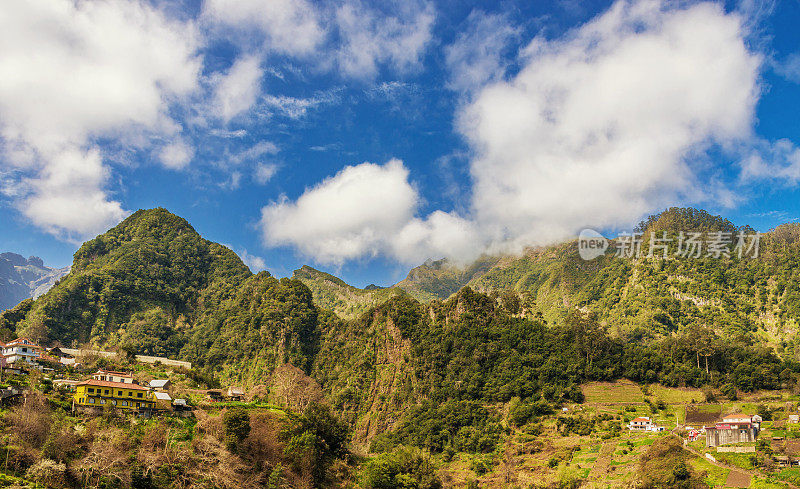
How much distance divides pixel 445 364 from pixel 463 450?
79.5ft

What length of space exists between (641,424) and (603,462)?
36.1ft

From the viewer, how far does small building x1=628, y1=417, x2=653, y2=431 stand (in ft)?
234

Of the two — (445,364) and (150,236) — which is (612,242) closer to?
(445,364)

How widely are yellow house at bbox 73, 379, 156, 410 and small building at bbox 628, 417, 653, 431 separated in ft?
181

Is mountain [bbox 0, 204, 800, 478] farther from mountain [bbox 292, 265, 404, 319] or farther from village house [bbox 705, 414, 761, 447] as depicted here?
village house [bbox 705, 414, 761, 447]

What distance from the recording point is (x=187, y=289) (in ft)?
445

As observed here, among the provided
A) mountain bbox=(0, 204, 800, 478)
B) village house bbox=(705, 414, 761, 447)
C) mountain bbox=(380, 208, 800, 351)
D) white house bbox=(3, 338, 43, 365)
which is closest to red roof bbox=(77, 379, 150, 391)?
white house bbox=(3, 338, 43, 365)

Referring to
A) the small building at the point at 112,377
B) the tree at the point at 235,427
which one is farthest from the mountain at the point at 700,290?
the small building at the point at 112,377

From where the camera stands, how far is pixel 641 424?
7162 centimetres

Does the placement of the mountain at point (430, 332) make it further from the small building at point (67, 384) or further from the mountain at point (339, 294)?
the small building at point (67, 384)

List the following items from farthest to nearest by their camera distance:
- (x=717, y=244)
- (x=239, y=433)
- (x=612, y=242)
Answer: (x=612, y=242) < (x=717, y=244) < (x=239, y=433)

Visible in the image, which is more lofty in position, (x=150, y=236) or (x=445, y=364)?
(x=150, y=236)

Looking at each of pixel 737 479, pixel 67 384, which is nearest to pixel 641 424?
pixel 737 479

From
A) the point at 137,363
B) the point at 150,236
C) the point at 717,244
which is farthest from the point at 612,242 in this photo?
the point at 137,363
